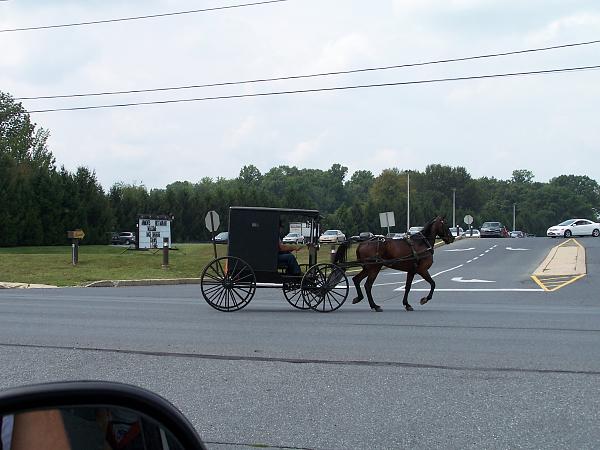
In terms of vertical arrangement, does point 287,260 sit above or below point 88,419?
below

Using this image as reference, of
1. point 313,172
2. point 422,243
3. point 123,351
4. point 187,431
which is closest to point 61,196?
point 422,243

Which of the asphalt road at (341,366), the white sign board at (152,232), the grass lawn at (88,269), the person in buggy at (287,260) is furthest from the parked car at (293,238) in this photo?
the white sign board at (152,232)

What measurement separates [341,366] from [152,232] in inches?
1436

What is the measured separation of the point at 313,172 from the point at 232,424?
177307 mm

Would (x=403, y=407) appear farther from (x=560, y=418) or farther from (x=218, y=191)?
(x=218, y=191)

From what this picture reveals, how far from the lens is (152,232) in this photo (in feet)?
148

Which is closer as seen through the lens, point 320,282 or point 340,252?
point 320,282

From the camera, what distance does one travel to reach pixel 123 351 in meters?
11.0

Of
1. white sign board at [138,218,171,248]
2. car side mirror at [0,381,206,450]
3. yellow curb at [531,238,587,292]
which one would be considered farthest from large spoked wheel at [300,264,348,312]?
white sign board at [138,218,171,248]

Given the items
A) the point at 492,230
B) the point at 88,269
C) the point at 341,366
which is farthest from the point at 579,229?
the point at 341,366

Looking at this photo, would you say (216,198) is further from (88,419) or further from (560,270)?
(88,419)

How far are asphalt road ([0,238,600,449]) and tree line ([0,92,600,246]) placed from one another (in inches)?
215

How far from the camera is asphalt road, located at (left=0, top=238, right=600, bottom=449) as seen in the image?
6898mm

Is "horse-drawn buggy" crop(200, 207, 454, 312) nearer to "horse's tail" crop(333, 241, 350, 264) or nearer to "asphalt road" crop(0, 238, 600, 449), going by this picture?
"horse's tail" crop(333, 241, 350, 264)
